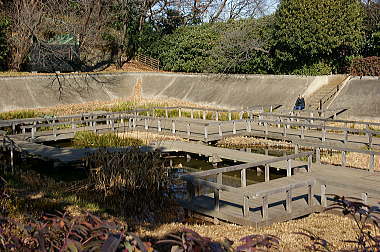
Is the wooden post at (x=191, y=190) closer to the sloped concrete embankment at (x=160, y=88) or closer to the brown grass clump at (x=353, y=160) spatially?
the brown grass clump at (x=353, y=160)

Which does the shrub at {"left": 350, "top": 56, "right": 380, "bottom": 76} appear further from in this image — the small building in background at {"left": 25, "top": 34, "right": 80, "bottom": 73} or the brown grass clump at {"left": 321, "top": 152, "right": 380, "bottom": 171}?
the small building in background at {"left": 25, "top": 34, "right": 80, "bottom": 73}

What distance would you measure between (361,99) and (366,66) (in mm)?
3990

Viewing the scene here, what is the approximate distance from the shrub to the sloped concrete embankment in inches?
72.8

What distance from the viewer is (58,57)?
136 feet

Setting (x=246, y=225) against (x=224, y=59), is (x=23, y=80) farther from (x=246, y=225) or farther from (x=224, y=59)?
(x=246, y=225)

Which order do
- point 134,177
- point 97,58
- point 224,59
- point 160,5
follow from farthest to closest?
1. point 160,5
2. point 97,58
3. point 224,59
4. point 134,177

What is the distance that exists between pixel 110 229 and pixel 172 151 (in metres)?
17.1

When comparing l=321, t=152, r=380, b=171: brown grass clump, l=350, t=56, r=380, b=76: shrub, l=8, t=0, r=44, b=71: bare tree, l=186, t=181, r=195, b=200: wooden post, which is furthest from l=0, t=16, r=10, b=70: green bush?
l=186, t=181, r=195, b=200: wooden post

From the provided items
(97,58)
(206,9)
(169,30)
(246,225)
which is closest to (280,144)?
(246,225)

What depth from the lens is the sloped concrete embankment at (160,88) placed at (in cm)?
3397

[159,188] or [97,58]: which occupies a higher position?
[97,58]

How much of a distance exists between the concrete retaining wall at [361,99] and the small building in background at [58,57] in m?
21.3

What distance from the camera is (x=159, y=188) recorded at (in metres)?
13.3

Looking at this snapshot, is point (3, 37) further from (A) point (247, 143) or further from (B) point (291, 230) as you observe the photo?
(B) point (291, 230)
